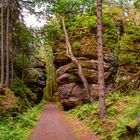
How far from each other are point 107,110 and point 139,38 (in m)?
12.7

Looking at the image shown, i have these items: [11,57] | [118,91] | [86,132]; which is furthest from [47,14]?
[86,132]

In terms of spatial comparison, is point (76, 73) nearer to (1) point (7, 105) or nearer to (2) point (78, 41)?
(2) point (78, 41)

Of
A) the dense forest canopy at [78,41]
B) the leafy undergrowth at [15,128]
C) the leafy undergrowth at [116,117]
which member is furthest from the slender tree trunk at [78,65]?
the leafy undergrowth at [15,128]

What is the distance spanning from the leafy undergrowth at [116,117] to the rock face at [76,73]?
5.30 m

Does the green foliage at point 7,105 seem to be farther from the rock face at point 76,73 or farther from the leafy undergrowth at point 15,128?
the rock face at point 76,73

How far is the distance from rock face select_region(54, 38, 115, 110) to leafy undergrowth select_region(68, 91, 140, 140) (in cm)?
530

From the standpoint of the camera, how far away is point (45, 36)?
31078mm

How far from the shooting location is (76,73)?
28.1 m

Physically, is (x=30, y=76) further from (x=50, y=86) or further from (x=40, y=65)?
(x=50, y=86)

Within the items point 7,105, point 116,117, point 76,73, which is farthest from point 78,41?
point 116,117

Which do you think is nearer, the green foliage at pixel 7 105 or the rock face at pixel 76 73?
the green foliage at pixel 7 105

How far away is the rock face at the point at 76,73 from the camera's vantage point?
27.6 meters

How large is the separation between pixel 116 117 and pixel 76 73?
12.1 m

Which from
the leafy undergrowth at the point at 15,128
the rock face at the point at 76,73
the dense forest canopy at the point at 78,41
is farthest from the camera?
the rock face at the point at 76,73
